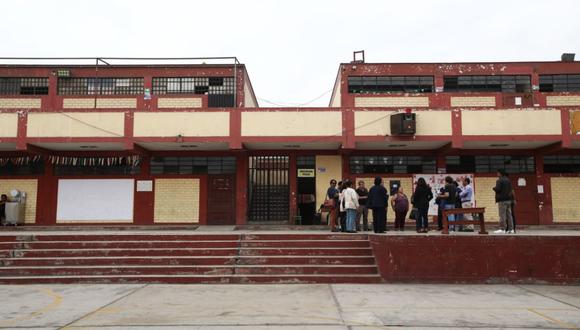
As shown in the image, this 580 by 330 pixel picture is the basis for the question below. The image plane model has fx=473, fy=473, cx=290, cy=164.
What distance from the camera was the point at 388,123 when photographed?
16.0 metres

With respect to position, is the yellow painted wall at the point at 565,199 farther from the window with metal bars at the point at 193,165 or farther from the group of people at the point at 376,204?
the window with metal bars at the point at 193,165

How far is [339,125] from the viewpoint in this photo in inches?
638

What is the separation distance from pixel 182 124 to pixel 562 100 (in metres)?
16.0

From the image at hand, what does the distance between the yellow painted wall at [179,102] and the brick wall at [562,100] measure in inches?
598

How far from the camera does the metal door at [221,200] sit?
17.5 m

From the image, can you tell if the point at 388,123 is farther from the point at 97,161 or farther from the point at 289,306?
the point at 97,161

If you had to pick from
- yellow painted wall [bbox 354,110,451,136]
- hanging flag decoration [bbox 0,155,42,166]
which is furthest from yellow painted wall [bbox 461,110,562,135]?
hanging flag decoration [bbox 0,155,42,166]

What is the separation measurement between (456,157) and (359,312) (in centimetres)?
1207

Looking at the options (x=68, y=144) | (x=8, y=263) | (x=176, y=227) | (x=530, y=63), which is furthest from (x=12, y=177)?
(x=530, y=63)

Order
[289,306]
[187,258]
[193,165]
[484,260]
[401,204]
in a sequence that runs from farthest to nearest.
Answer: [193,165] → [401,204] → [187,258] → [484,260] → [289,306]

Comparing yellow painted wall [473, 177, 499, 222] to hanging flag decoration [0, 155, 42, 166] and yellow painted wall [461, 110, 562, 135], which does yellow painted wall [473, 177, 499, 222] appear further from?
hanging flag decoration [0, 155, 42, 166]

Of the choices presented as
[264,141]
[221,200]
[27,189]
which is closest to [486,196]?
[264,141]

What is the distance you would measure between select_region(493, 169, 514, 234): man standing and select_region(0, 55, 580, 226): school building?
4.72 m

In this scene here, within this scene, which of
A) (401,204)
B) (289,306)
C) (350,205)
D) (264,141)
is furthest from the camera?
(264,141)
